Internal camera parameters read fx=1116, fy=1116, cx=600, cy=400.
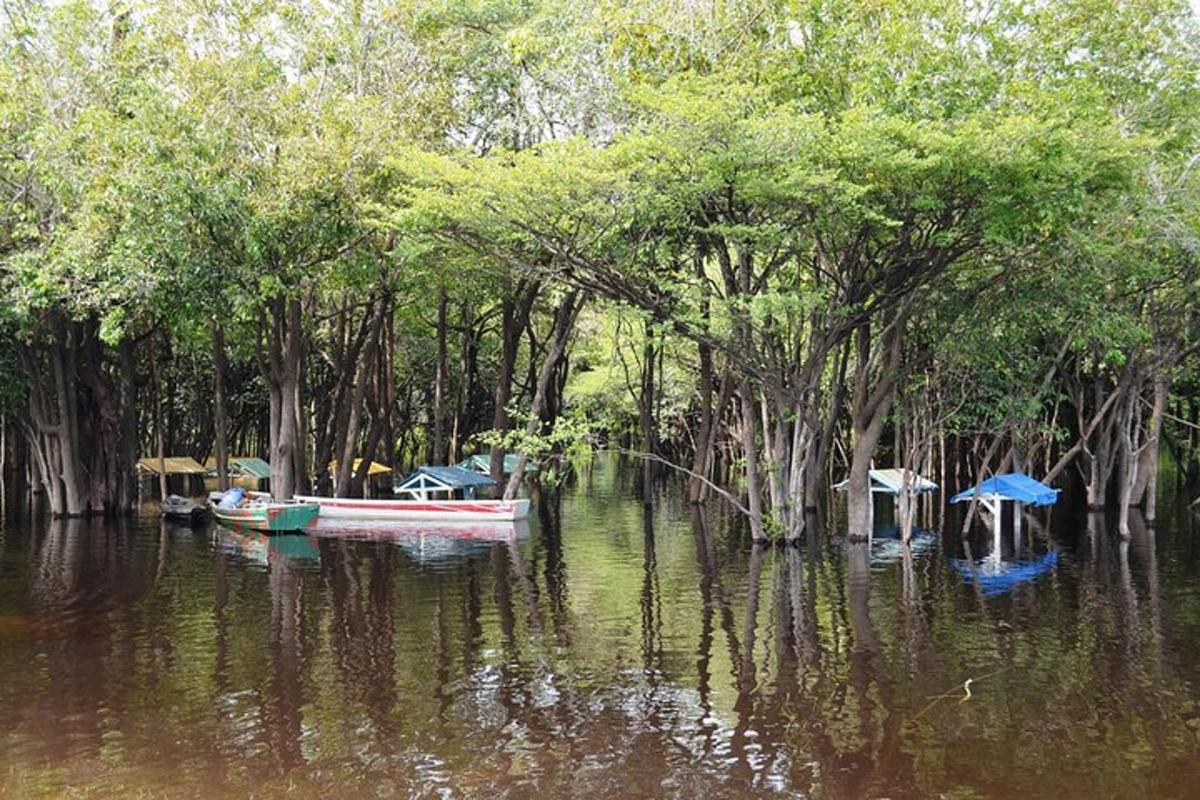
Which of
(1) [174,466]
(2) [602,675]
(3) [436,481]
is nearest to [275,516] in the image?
(3) [436,481]

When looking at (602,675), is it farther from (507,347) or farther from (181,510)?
(181,510)

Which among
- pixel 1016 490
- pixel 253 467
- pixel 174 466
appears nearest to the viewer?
pixel 1016 490

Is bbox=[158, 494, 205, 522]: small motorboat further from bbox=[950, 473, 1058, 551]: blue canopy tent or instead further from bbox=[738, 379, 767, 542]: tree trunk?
bbox=[950, 473, 1058, 551]: blue canopy tent

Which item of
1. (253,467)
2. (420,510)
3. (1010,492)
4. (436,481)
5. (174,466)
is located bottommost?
(420,510)

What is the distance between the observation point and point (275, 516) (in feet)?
95.4

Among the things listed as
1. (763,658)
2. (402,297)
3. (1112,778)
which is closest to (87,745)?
(763,658)

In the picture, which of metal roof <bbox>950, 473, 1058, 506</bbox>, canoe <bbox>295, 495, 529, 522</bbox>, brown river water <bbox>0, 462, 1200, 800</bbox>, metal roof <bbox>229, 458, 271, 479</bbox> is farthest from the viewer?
metal roof <bbox>229, 458, 271, 479</bbox>

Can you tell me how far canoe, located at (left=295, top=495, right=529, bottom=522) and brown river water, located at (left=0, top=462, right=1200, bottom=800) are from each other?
17.0 ft

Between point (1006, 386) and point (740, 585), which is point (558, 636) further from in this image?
point (1006, 386)

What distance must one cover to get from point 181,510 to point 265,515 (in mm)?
5886

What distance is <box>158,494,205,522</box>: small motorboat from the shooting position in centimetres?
3347

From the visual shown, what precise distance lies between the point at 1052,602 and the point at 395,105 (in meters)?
18.3

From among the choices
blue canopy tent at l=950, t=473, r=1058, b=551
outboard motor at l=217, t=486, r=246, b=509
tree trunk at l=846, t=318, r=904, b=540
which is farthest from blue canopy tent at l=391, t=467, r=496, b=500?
blue canopy tent at l=950, t=473, r=1058, b=551

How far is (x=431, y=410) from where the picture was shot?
56.3m
